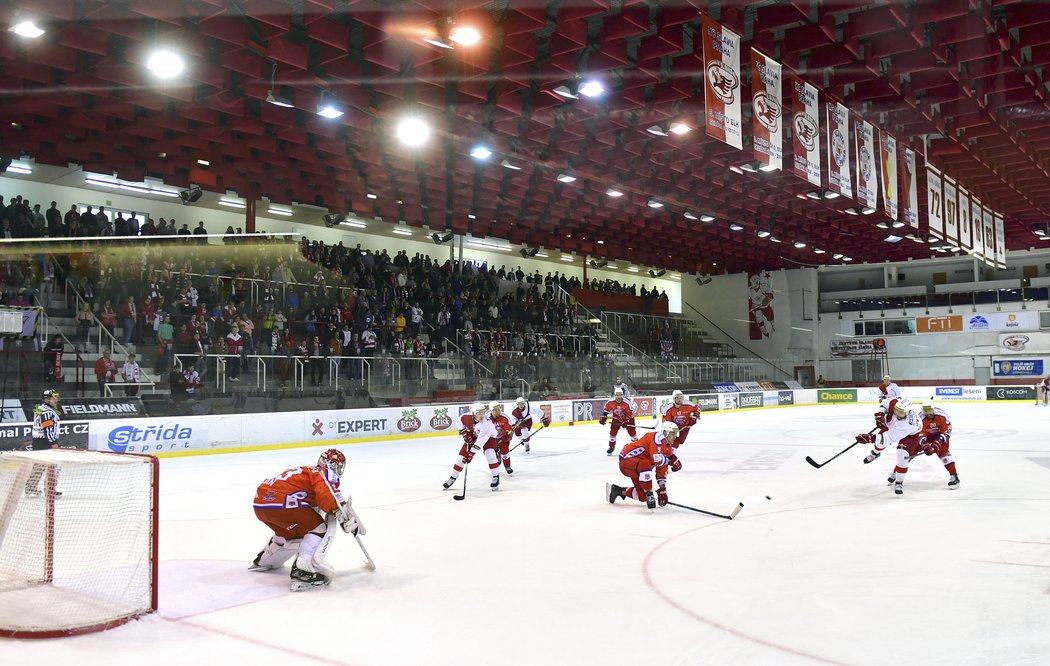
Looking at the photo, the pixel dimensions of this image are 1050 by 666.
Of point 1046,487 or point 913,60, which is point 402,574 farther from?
point 913,60

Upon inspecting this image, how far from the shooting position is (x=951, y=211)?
19.4 meters

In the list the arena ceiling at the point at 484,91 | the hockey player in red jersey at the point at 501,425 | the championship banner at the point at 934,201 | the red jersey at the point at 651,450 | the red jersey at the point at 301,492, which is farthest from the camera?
the championship banner at the point at 934,201

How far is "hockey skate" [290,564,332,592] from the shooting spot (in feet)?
17.7

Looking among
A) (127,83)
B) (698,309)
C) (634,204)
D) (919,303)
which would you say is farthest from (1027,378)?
(127,83)

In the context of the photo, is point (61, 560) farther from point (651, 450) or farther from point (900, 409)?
point (900, 409)

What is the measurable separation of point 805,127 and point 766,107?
1.92m

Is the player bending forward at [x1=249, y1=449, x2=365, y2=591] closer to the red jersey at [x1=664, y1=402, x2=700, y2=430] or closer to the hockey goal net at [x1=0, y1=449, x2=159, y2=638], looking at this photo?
the hockey goal net at [x1=0, y1=449, x2=159, y2=638]

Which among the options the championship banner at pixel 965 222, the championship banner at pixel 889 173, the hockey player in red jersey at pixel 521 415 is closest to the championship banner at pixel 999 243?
the championship banner at pixel 965 222

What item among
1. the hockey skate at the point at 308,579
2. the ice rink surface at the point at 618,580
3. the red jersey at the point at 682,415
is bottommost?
the ice rink surface at the point at 618,580

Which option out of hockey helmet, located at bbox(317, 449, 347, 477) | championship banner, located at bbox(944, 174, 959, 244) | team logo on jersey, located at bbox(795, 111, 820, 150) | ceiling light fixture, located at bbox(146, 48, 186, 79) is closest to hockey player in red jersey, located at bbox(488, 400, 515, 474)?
hockey helmet, located at bbox(317, 449, 347, 477)

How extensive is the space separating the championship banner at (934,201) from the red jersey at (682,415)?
9.50 metres

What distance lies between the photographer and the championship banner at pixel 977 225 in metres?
21.1

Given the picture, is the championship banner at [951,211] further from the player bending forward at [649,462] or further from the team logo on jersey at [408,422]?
the player bending forward at [649,462]

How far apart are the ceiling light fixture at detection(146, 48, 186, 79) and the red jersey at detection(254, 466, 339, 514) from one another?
26.5ft
